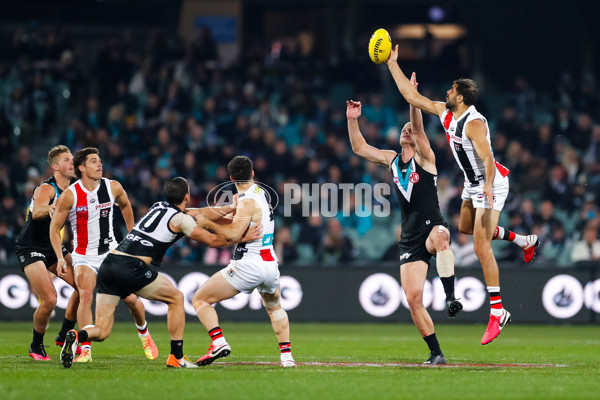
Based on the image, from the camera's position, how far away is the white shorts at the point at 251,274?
10148 millimetres

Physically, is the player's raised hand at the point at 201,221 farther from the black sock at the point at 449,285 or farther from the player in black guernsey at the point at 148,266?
the black sock at the point at 449,285

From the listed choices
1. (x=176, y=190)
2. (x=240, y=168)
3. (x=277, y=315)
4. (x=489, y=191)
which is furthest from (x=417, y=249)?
(x=176, y=190)

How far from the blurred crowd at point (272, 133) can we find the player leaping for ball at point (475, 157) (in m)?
7.86

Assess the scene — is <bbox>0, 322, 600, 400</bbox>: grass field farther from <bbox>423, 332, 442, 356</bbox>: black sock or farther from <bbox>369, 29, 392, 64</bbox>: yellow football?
<bbox>369, 29, 392, 64</bbox>: yellow football

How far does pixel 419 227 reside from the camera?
1088 cm

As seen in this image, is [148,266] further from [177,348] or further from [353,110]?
[353,110]

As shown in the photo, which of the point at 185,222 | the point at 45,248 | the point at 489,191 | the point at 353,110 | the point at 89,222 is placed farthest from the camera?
the point at 45,248

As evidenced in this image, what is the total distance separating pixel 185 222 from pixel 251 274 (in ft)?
2.97

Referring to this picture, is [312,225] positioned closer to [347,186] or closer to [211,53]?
[347,186]

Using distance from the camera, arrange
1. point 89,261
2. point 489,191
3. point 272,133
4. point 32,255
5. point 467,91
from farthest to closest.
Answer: point 272,133 < point 32,255 < point 89,261 < point 467,91 < point 489,191

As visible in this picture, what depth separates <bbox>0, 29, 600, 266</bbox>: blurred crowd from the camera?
2008 cm

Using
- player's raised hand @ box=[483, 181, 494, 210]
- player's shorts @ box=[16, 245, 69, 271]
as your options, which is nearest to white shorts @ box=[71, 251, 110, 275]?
player's shorts @ box=[16, 245, 69, 271]

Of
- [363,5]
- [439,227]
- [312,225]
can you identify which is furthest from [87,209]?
[363,5]

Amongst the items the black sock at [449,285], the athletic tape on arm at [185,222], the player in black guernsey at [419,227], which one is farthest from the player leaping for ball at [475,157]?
the athletic tape on arm at [185,222]
